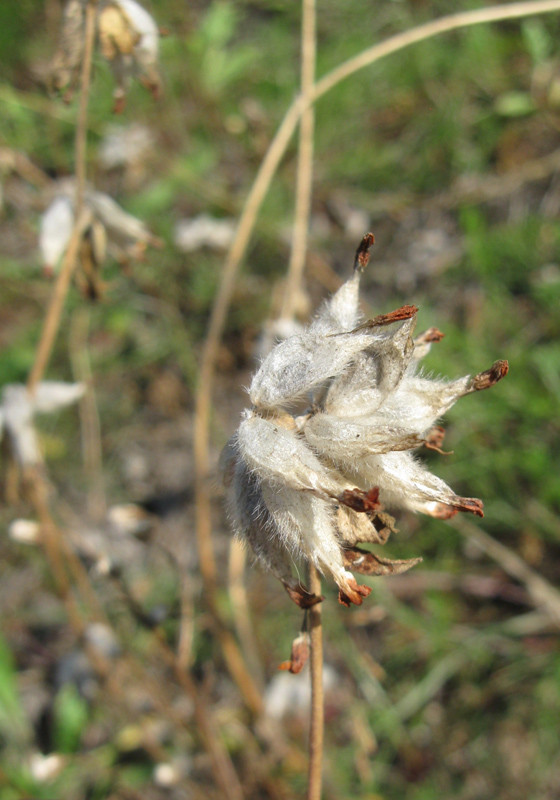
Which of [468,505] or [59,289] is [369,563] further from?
[59,289]

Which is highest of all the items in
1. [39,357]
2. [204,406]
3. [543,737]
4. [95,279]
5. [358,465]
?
[95,279]

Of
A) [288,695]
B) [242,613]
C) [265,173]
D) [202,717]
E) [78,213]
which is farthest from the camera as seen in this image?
[288,695]

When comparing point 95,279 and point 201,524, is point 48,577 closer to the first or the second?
point 201,524

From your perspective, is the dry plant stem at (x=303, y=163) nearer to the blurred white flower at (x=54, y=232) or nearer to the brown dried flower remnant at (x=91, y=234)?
the brown dried flower remnant at (x=91, y=234)

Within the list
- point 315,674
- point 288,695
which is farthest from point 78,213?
point 288,695

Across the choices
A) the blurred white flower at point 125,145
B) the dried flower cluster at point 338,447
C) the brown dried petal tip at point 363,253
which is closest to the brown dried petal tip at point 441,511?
the dried flower cluster at point 338,447

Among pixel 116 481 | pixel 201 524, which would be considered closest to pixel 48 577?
pixel 116 481

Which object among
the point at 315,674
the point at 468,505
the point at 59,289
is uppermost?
the point at 59,289
